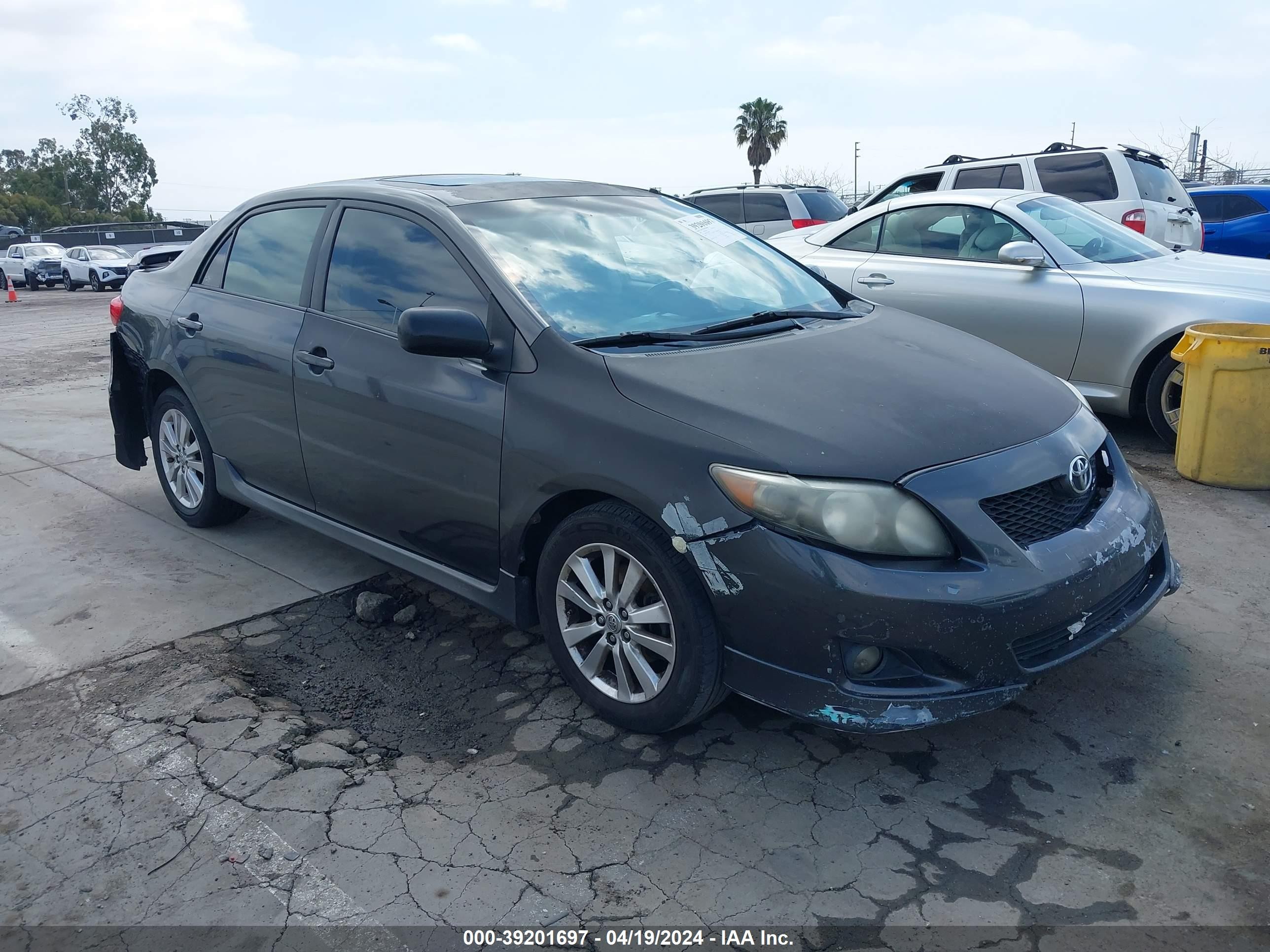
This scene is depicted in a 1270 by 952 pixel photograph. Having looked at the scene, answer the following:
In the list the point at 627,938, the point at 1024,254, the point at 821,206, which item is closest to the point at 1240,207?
the point at 821,206

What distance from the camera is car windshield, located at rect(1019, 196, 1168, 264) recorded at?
655 centimetres

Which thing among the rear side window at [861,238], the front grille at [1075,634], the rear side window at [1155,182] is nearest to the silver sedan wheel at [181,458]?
the front grille at [1075,634]

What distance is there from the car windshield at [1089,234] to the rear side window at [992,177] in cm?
315

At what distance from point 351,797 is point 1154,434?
18.6 ft

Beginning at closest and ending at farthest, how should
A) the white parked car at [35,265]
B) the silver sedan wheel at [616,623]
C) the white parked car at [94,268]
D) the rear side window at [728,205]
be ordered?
the silver sedan wheel at [616,623], the rear side window at [728,205], the white parked car at [94,268], the white parked car at [35,265]

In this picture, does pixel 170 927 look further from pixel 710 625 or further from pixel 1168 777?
pixel 1168 777

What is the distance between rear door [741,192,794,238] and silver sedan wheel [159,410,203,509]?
12.0 metres

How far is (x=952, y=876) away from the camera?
2486 mm

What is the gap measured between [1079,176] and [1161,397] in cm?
461

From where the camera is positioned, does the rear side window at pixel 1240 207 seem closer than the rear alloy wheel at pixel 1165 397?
No

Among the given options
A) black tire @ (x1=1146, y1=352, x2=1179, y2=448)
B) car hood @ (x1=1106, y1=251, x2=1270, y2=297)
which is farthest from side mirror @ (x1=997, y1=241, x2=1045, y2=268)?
black tire @ (x1=1146, y1=352, x2=1179, y2=448)

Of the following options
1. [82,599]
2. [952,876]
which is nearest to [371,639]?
[82,599]

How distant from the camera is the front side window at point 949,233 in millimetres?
6746

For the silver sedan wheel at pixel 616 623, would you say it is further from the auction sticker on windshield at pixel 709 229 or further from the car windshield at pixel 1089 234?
the car windshield at pixel 1089 234
